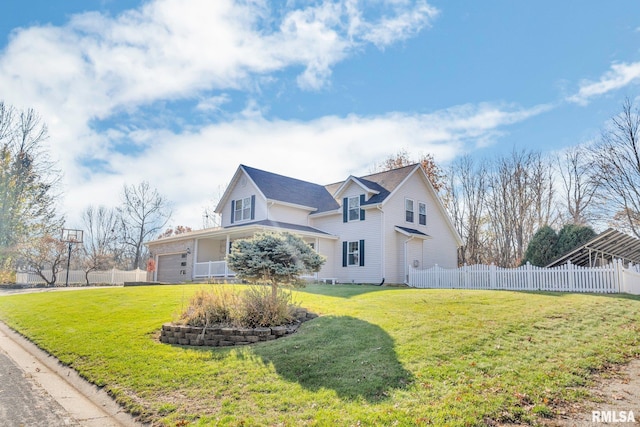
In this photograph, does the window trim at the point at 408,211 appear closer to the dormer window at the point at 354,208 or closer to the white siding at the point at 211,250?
the dormer window at the point at 354,208

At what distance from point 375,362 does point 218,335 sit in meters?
3.62

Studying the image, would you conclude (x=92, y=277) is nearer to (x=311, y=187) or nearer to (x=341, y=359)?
(x=311, y=187)

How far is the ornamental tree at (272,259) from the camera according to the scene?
10.4 meters

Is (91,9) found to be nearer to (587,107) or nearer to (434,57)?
(434,57)

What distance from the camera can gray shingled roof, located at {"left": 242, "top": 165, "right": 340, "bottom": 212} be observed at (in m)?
24.7

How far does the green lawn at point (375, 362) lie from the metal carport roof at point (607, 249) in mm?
5964

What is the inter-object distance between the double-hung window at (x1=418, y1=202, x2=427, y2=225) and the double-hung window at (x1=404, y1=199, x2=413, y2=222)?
790 millimetres

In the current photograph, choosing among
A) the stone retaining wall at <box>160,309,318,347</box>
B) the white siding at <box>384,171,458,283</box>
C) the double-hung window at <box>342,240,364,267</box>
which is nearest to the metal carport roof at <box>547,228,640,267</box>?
the white siding at <box>384,171,458,283</box>

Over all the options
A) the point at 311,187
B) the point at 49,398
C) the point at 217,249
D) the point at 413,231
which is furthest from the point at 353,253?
the point at 49,398

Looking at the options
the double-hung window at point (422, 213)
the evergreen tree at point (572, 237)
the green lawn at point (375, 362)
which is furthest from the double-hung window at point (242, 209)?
the evergreen tree at point (572, 237)

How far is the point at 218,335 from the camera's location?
8758mm

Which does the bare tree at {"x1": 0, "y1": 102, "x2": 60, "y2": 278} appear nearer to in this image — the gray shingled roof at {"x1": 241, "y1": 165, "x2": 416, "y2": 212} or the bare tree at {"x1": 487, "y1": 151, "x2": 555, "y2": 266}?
the gray shingled roof at {"x1": 241, "y1": 165, "x2": 416, "y2": 212}

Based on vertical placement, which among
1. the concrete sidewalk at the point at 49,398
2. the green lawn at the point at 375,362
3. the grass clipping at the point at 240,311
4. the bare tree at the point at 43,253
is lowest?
the concrete sidewalk at the point at 49,398

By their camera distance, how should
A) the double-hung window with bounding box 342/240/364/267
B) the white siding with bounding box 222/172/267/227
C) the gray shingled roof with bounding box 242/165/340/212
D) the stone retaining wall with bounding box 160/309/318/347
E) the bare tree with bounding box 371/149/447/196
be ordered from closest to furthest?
1. the stone retaining wall with bounding box 160/309/318/347
2. the double-hung window with bounding box 342/240/364/267
3. the white siding with bounding box 222/172/267/227
4. the gray shingled roof with bounding box 242/165/340/212
5. the bare tree with bounding box 371/149/447/196
